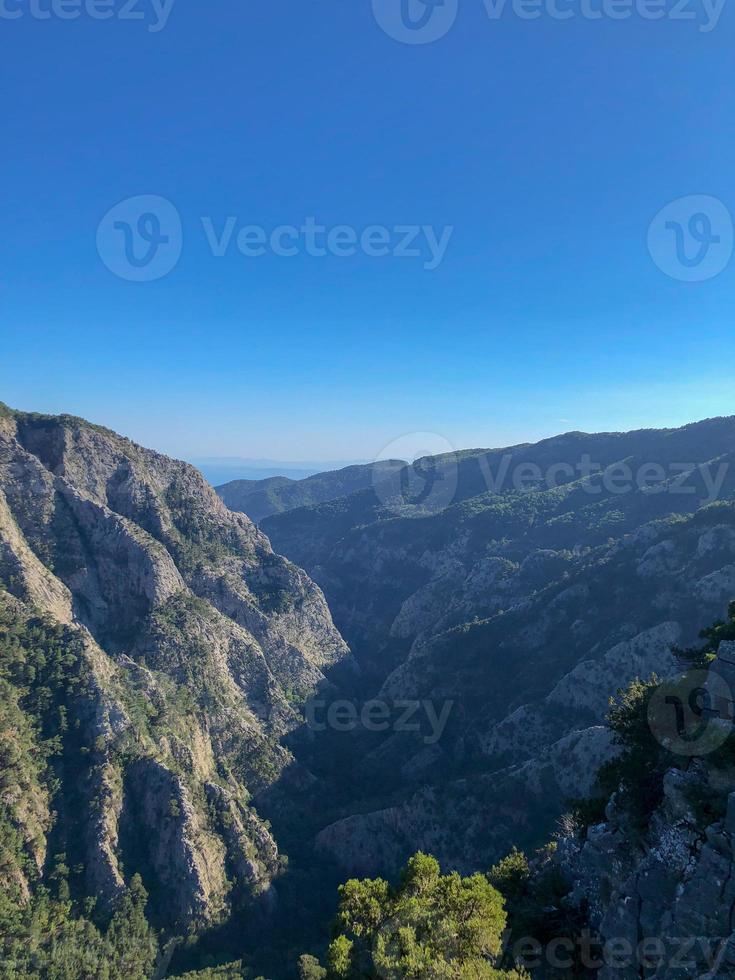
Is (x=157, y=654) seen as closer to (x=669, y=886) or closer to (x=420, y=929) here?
(x=420, y=929)

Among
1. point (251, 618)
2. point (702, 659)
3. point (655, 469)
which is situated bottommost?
point (251, 618)

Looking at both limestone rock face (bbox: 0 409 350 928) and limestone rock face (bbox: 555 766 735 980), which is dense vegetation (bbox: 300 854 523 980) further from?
limestone rock face (bbox: 0 409 350 928)

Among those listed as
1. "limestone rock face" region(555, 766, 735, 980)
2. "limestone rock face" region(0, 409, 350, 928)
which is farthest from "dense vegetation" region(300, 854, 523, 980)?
"limestone rock face" region(0, 409, 350, 928)

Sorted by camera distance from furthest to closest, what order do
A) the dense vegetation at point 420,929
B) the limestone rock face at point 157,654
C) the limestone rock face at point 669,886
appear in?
the limestone rock face at point 157,654 → the dense vegetation at point 420,929 → the limestone rock face at point 669,886

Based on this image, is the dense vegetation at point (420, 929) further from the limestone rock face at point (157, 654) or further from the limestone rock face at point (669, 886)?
the limestone rock face at point (157, 654)

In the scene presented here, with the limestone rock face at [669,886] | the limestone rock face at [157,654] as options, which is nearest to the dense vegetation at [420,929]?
the limestone rock face at [669,886]

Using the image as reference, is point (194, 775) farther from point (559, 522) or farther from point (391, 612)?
point (559, 522)

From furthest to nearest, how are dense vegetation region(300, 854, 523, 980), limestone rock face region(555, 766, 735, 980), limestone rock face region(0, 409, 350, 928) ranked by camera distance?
1. limestone rock face region(0, 409, 350, 928)
2. dense vegetation region(300, 854, 523, 980)
3. limestone rock face region(555, 766, 735, 980)

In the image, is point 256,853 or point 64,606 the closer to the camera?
point 256,853

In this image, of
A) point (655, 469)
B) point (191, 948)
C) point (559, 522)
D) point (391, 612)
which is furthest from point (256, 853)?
point (655, 469)
